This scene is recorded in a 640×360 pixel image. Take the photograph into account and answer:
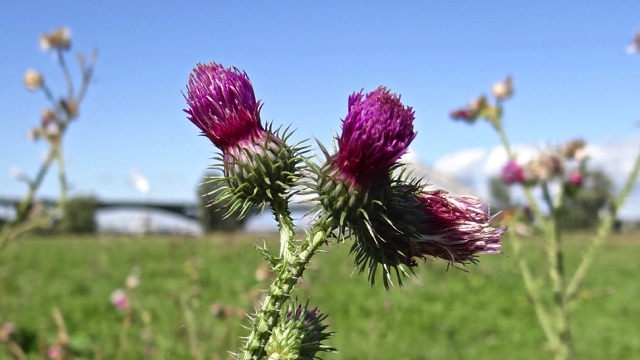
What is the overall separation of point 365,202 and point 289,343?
0.43m

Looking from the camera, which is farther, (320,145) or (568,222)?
(568,222)

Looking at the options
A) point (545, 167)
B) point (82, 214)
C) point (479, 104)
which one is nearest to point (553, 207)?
point (545, 167)

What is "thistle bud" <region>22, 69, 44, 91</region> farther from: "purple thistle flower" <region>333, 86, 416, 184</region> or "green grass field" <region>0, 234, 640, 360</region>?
"purple thistle flower" <region>333, 86, 416, 184</region>

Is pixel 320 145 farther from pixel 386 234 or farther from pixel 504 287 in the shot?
pixel 504 287

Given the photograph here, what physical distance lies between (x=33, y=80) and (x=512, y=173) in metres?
4.33

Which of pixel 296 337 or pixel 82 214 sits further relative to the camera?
pixel 82 214

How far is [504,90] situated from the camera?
5.68m

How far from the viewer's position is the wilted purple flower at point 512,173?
497cm

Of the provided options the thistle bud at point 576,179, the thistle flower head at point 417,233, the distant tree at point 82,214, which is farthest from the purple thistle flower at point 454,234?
the distant tree at point 82,214

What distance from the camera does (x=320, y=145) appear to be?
4.88 ft

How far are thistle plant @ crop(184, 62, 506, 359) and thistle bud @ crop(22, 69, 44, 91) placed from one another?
2.91m

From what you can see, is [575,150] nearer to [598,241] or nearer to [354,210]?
[598,241]

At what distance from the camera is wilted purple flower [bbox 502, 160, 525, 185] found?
16.3ft

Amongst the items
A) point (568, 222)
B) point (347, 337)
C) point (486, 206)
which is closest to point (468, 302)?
point (347, 337)
